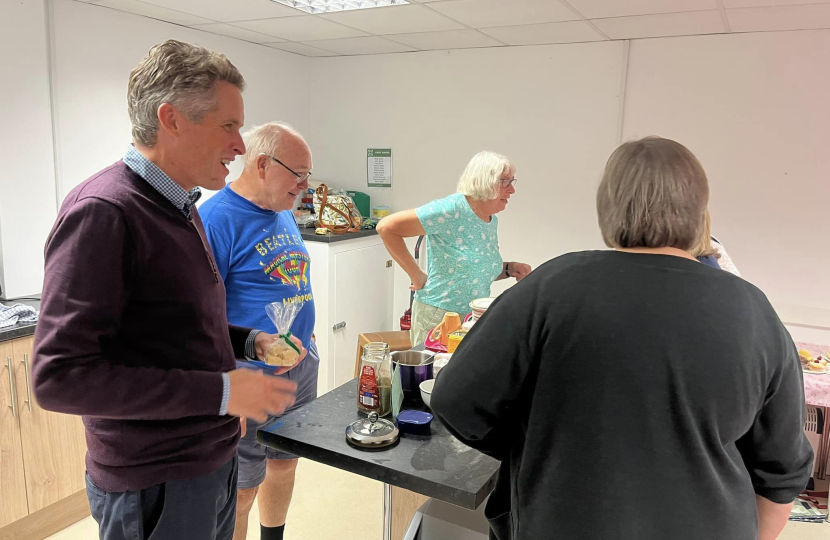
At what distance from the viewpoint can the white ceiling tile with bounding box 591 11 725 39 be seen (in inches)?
110

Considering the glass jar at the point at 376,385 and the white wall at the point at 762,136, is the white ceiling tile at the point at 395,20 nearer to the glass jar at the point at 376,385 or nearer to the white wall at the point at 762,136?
the white wall at the point at 762,136

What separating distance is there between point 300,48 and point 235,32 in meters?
0.61

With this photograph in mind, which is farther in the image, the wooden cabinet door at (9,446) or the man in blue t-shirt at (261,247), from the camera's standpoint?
the wooden cabinet door at (9,446)

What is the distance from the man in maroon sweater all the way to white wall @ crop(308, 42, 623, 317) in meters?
2.75

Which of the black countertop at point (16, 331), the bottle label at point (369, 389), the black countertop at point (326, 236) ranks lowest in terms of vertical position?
the black countertop at point (16, 331)

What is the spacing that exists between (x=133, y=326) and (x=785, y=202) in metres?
3.33

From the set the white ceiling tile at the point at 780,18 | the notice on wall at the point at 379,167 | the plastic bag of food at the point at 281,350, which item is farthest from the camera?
the notice on wall at the point at 379,167

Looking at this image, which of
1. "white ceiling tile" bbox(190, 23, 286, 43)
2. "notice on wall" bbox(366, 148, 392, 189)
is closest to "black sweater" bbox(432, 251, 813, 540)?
"white ceiling tile" bbox(190, 23, 286, 43)

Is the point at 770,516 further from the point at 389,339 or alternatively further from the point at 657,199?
the point at 389,339

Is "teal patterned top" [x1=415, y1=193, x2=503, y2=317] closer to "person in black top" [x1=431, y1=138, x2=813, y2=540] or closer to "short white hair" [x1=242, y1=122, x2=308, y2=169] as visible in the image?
"short white hair" [x1=242, y1=122, x2=308, y2=169]

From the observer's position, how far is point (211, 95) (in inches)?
47.1

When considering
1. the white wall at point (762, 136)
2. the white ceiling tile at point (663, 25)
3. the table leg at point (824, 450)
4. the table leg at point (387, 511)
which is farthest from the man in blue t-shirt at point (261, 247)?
the table leg at point (824, 450)

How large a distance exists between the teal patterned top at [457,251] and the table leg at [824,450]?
1.84 metres

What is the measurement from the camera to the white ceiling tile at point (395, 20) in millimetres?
2861
